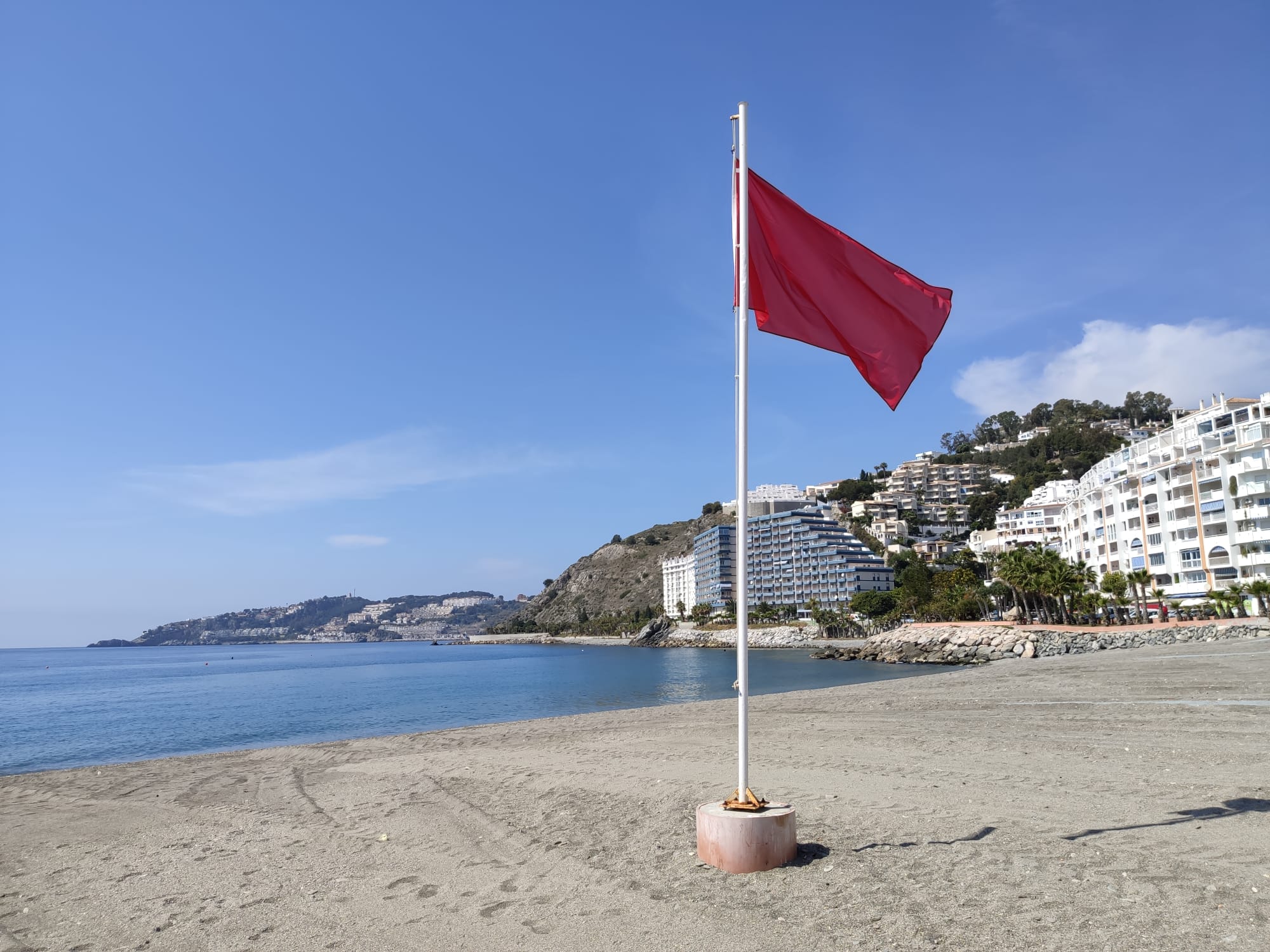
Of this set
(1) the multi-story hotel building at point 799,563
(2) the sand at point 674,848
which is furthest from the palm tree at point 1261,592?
(1) the multi-story hotel building at point 799,563

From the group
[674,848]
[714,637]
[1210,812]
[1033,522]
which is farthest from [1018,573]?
[714,637]

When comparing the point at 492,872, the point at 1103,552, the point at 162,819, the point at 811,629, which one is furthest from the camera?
the point at 811,629

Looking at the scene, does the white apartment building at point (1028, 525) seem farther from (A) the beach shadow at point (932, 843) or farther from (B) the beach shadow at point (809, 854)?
(B) the beach shadow at point (809, 854)

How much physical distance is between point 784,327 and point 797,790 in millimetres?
6142

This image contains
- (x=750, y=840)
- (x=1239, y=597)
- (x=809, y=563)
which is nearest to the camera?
(x=750, y=840)

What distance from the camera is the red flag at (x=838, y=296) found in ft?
25.4

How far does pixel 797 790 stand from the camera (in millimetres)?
10359

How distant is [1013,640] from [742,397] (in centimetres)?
6730

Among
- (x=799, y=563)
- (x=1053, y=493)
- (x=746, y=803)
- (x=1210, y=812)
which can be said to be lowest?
(x=1210, y=812)

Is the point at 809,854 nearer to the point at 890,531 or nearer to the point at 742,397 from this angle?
the point at 742,397

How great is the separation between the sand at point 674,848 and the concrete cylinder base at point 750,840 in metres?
0.15

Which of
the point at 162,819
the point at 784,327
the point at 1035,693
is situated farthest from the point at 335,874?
the point at 1035,693

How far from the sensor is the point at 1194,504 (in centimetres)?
6688

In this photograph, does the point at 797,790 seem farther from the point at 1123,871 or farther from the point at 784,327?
the point at 784,327
